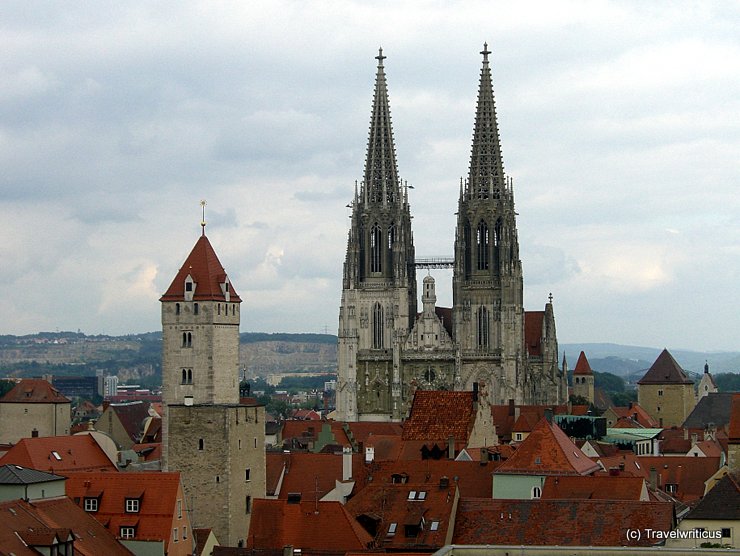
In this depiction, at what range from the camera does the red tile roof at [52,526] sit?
57875 mm

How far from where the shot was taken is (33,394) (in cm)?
12619

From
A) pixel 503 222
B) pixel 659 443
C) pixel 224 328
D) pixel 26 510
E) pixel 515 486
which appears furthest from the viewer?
pixel 503 222

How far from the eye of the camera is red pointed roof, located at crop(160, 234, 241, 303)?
3361 inches

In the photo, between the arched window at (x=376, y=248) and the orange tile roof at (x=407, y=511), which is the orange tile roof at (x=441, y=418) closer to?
the orange tile roof at (x=407, y=511)

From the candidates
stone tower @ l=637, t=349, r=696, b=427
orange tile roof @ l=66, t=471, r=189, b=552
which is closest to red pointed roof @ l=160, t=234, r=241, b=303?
orange tile roof @ l=66, t=471, r=189, b=552

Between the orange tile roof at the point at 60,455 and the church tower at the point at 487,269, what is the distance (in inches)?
2593

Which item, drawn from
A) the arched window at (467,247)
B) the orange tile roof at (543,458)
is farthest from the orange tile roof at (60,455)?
the arched window at (467,247)

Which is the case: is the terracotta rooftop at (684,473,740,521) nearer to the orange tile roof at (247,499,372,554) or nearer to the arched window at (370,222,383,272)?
the orange tile roof at (247,499,372,554)

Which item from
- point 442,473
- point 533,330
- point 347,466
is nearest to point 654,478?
point 442,473

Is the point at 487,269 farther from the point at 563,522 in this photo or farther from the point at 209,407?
the point at 563,522

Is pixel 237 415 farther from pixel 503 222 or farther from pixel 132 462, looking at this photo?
pixel 503 222

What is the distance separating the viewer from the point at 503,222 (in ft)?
524

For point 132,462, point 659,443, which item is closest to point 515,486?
point 132,462

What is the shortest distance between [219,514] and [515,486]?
13654 millimetres
